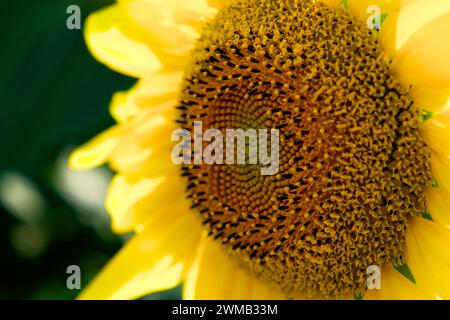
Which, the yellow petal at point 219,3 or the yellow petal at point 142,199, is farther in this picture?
the yellow petal at point 142,199

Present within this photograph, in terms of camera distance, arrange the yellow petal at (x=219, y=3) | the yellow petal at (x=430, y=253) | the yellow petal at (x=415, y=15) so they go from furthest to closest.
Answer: the yellow petal at (x=219, y=3) < the yellow petal at (x=430, y=253) < the yellow petal at (x=415, y=15)

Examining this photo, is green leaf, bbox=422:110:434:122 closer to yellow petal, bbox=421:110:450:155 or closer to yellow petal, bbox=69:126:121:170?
yellow petal, bbox=421:110:450:155

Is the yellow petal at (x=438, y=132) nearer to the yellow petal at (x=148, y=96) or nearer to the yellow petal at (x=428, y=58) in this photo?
the yellow petal at (x=428, y=58)

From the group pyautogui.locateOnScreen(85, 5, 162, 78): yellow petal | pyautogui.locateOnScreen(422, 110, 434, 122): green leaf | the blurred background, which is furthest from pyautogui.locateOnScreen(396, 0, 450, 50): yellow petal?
the blurred background

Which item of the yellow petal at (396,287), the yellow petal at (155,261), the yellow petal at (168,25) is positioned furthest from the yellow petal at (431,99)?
the yellow petal at (155,261)

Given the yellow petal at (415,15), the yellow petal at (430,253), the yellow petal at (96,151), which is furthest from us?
the yellow petal at (96,151)

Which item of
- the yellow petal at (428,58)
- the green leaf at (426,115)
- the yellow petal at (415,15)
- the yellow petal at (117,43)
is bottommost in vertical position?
the green leaf at (426,115)
